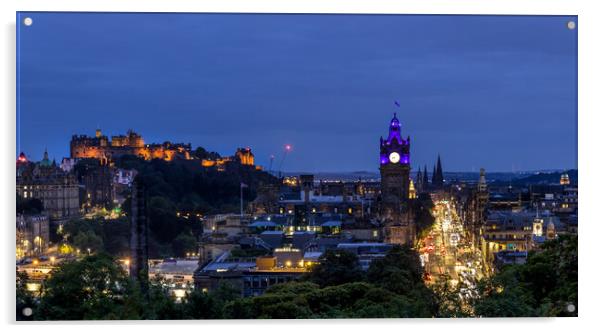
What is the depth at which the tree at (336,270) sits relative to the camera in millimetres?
16969

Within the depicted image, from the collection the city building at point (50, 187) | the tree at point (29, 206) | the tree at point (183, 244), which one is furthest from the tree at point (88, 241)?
the tree at point (29, 206)

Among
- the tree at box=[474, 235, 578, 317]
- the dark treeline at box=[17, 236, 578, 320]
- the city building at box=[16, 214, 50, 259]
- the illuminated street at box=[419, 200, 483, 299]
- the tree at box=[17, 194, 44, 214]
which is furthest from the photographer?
the illuminated street at box=[419, 200, 483, 299]

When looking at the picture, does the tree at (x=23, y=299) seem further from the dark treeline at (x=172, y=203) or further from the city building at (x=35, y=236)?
the dark treeline at (x=172, y=203)

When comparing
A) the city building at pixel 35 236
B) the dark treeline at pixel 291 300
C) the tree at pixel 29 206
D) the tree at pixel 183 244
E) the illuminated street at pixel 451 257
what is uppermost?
the tree at pixel 29 206

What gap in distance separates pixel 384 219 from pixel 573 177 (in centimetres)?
2260

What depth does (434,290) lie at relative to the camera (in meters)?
12.9

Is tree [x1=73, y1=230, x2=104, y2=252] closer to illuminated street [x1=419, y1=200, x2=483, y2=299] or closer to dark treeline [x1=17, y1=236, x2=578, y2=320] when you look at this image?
illuminated street [x1=419, y1=200, x2=483, y2=299]

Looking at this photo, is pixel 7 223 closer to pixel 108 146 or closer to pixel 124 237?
pixel 108 146

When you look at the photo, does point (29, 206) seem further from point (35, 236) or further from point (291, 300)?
point (291, 300)

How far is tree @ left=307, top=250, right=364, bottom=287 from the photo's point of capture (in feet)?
55.7

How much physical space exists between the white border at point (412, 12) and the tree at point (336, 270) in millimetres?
6601

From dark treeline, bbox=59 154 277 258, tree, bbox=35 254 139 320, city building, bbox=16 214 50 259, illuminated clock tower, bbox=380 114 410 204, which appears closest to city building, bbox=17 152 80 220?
city building, bbox=16 214 50 259

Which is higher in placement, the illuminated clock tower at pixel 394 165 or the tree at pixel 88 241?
the illuminated clock tower at pixel 394 165

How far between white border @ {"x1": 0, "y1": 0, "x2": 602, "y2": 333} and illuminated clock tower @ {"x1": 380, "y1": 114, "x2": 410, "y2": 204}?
300 centimetres
